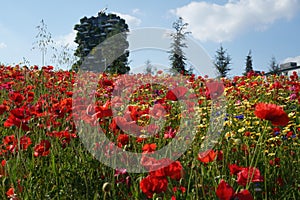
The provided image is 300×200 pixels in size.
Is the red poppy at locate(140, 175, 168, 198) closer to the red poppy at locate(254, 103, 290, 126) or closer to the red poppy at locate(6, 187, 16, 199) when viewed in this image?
the red poppy at locate(254, 103, 290, 126)

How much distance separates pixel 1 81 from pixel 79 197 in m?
3.81

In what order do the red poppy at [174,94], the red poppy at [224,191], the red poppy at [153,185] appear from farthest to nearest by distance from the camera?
the red poppy at [174,94] < the red poppy at [153,185] < the red poppy at [224,191]

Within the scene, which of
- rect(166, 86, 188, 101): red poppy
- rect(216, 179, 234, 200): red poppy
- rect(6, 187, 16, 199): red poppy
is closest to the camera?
rect(216, 179, 234, 200): red poppy

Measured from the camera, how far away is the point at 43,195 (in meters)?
1.86

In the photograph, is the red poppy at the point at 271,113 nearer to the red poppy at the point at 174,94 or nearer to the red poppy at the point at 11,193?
the red poppy at the point at 174,94

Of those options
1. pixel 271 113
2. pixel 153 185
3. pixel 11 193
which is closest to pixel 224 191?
pixel 153 185

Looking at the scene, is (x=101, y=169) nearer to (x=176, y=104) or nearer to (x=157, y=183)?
(x=157, y=183)

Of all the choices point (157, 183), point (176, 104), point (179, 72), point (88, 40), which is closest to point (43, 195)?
point (157, 183)

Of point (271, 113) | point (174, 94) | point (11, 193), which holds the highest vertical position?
point (174, 94)

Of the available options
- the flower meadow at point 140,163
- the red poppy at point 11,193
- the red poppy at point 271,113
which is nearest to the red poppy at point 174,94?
the flower meadow at point 140,163

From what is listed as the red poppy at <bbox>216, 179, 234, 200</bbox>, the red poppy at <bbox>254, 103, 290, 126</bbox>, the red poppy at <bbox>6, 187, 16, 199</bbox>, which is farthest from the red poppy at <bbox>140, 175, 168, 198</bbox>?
the red poppy at <bbox>6, 187, 16, 199</bbox>

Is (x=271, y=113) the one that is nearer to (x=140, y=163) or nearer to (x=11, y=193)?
(x=140, y=163)

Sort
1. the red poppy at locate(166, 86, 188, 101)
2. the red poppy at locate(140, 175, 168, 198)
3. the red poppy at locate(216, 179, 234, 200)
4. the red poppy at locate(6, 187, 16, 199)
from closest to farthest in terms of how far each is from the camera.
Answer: the red poppy at locate(216, 179, 234, 200)
the red poppy at locate(140, 175, 168, 198)
the red poppy at locate(6, 187, 16, 199)
the red poppy at locate(166, 86, 188, 101)

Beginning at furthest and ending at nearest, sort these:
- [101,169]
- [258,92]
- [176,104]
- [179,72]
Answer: [179,72] < [258,92] < [176,104] < [101,169]
